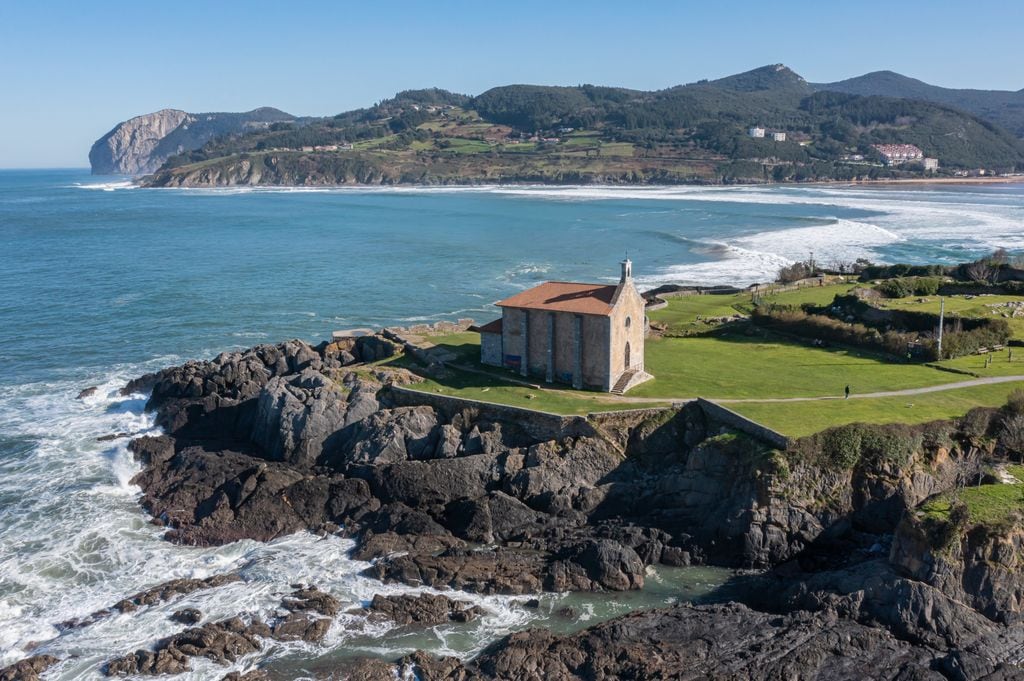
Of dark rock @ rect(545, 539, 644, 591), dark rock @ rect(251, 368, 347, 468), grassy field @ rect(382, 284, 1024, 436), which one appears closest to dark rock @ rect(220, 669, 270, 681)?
dark rock @ rect(545, 539, 644, 591)

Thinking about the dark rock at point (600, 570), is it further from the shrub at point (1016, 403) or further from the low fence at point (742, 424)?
the shrub at point (1016, 403)

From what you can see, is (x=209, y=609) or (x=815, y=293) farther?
(x=815, y=293)

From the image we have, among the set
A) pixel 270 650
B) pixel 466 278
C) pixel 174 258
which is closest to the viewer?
pixel 270 650

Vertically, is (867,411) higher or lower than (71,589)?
higher

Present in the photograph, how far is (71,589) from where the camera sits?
24.7m

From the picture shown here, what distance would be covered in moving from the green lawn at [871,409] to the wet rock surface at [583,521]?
4.92 feet

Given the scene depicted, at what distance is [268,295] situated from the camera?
65.3 m

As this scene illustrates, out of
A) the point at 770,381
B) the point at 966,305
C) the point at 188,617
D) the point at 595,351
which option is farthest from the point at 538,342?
the point at 966,305

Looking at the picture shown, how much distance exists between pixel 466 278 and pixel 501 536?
46.0m

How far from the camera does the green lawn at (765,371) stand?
32.3 meters

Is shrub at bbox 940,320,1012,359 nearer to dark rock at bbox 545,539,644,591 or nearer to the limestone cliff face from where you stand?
the limestone cliff face

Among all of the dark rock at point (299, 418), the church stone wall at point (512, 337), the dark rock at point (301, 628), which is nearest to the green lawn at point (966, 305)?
the church stone wall at point (512, 337)

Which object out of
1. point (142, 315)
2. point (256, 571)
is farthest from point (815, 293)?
point (142, 315)

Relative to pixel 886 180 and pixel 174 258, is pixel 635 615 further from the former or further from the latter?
pixel 886 180
